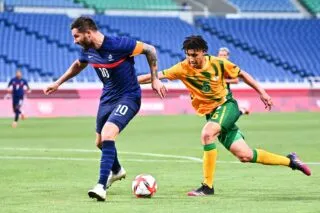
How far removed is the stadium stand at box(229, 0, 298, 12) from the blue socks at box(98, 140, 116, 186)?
46.2 m

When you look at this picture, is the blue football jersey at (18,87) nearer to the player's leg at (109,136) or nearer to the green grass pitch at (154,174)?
the green grass pitch at (154,174)

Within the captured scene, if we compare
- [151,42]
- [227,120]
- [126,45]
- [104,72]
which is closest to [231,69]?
[227,120]

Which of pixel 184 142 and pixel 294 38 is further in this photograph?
pixel 294 38

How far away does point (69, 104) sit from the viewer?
4159 cm

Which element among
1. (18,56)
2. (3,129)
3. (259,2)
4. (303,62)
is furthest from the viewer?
(259,2)

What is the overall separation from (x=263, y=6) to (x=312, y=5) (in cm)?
288

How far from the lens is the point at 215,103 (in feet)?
38.7

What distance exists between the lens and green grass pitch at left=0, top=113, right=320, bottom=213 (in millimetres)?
10016

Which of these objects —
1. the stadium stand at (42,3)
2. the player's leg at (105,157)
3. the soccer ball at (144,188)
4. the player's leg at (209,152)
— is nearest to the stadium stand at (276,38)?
the stadium stand at (42,3)

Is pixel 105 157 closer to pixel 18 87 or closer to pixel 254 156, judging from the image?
pixel 254 156

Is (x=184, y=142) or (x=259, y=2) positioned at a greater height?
(x=184, y=142)

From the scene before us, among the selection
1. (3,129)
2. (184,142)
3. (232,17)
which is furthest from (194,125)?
(232,17)

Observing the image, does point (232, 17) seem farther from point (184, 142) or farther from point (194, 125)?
point (184, 142)

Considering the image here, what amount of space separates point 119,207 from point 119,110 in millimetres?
1737
